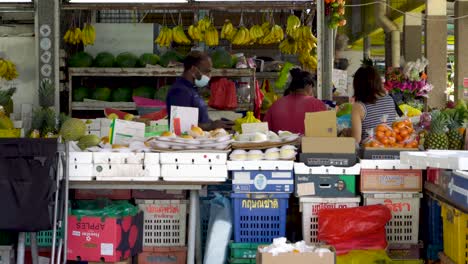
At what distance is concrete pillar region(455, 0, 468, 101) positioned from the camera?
47.9 feet

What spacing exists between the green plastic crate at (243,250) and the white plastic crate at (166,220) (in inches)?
20.4

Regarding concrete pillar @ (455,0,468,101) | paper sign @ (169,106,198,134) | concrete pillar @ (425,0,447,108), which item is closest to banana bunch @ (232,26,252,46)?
paper sign @ (169,106,198,134)

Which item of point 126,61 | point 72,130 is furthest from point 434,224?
point 126,61

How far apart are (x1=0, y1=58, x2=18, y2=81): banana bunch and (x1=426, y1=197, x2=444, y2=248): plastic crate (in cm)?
617

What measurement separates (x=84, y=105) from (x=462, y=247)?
5.76m

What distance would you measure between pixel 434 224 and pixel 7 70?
20.6 feet

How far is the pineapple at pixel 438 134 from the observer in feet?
16.5

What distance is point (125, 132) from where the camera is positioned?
545cm

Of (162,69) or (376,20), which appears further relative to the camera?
(376,20)

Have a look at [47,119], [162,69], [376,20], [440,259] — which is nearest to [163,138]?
[47,119]

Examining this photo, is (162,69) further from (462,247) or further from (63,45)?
(462,247)

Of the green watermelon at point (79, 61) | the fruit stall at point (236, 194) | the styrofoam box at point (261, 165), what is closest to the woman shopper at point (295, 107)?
the fruit stall at point (236, 194)

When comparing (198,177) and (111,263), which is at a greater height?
(198,177)

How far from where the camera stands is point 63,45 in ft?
28.9
